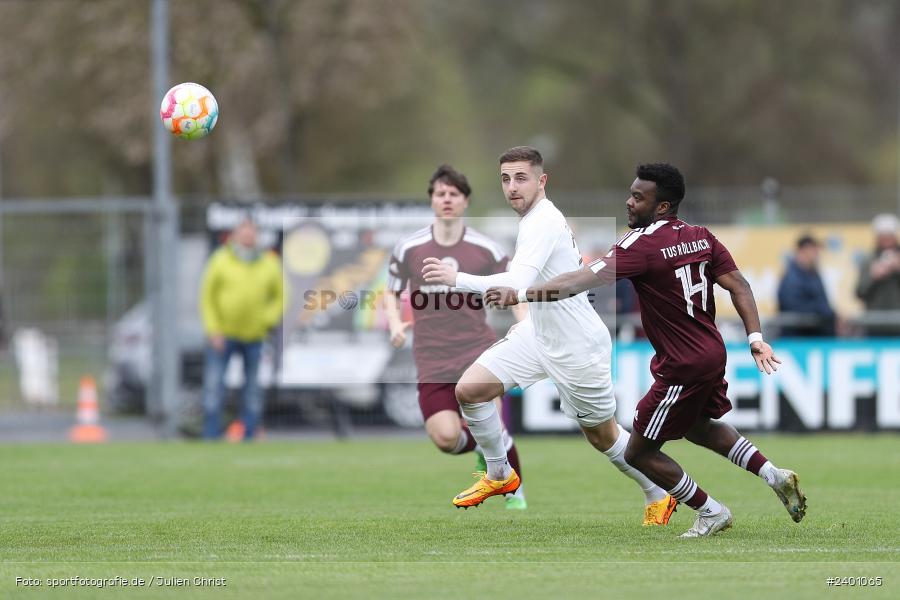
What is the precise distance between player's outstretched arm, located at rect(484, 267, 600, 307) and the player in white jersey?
0.22m

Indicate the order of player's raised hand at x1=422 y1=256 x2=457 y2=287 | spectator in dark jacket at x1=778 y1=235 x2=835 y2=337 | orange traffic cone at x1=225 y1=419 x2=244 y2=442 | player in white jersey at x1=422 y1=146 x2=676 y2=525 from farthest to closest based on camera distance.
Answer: spectator in dark jacket at x1=778 y1=235 x2=835 y2=337 < orange traffic cone at x1=225 y1=419 x2=244 y2=442 < player in white jersey at x1=422 y1=146 x2=676 y2=525 < player's raised hand at x1=422 y1=256 x2=457 y2=287

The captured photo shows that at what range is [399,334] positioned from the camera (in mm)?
10977

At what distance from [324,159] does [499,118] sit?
943 centimetres

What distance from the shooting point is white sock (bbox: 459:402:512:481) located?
399 inches

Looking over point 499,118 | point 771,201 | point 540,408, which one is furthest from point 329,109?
point 540,408

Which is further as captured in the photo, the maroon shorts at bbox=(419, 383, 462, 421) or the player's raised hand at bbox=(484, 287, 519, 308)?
the maroon shorts at bbox=(419, 383, 462, 421)

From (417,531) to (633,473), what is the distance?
1.47 metres

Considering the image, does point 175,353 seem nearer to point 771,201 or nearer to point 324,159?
point 771,201

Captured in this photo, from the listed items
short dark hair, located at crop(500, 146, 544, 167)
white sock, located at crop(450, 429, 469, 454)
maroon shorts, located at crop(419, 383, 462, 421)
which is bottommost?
white sock, located at crop(450, 429, 469, 454)

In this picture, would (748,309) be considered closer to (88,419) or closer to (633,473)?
(633,473)

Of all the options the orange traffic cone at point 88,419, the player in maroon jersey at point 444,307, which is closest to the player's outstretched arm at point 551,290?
the player in maroon jersey at point 444,307

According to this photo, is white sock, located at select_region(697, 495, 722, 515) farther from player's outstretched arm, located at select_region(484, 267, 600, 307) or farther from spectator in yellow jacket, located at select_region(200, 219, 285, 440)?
spectator in yellow jacket, located at select_region(200, 219, 285, 440)

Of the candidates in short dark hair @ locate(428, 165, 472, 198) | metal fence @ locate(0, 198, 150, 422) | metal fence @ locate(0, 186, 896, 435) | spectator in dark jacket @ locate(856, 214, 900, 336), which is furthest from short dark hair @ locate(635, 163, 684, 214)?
metal fence @ locate(0, 198, 150, 422)

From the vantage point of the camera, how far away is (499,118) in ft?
159
